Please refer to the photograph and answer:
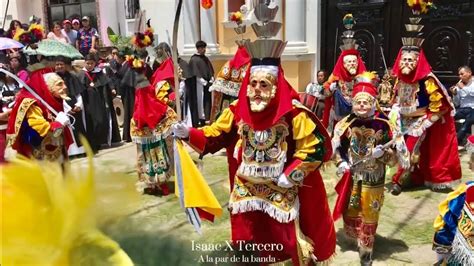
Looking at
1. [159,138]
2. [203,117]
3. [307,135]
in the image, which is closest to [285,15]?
[203,117]

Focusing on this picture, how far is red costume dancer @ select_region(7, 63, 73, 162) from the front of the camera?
4719 mm

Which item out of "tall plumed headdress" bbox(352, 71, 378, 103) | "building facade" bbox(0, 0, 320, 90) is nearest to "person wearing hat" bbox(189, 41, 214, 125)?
"building facade" bbox(0, 0, 320, 90)

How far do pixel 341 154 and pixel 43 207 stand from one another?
3412 millimetres

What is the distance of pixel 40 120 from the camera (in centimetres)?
473

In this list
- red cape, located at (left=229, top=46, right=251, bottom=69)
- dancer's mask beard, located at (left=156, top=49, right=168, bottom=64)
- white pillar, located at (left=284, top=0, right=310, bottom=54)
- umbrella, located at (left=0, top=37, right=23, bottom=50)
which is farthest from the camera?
white pillar, located at (left=284, top=0, right=310, bottom=54)

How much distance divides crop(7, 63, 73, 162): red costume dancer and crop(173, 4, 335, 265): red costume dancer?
2179mm

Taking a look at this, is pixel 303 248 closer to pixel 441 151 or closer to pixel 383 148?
pixel 383 148

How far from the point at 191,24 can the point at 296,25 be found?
9.28 feet

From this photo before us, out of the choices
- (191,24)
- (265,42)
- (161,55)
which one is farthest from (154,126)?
(191,24)

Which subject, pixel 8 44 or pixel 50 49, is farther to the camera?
pixel 8 44

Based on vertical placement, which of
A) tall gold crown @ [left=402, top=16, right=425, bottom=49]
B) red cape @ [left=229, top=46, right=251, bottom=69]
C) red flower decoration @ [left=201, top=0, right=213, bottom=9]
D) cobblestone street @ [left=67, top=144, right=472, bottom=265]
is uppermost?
red flower decoration @ [left=201, top=0, right=213, bottom=9]

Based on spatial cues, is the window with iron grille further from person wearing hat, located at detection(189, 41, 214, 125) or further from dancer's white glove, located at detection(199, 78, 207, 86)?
dancer's white glove, located at detection(199, 78, 207, 86)

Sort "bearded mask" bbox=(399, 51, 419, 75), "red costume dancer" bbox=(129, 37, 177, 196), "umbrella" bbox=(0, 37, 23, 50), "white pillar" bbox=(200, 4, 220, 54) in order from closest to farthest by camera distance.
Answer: "bearded mask" bbox=(399, 51, 419, 75), "red costume dancer" bbox=(129, 37, 177, 196), "umbrella" bbox=(0, 37, 23, 50), "white pillar" bbox=(200, 4, 220, 54)

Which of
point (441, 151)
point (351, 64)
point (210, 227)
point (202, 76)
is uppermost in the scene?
point (351, 64)
